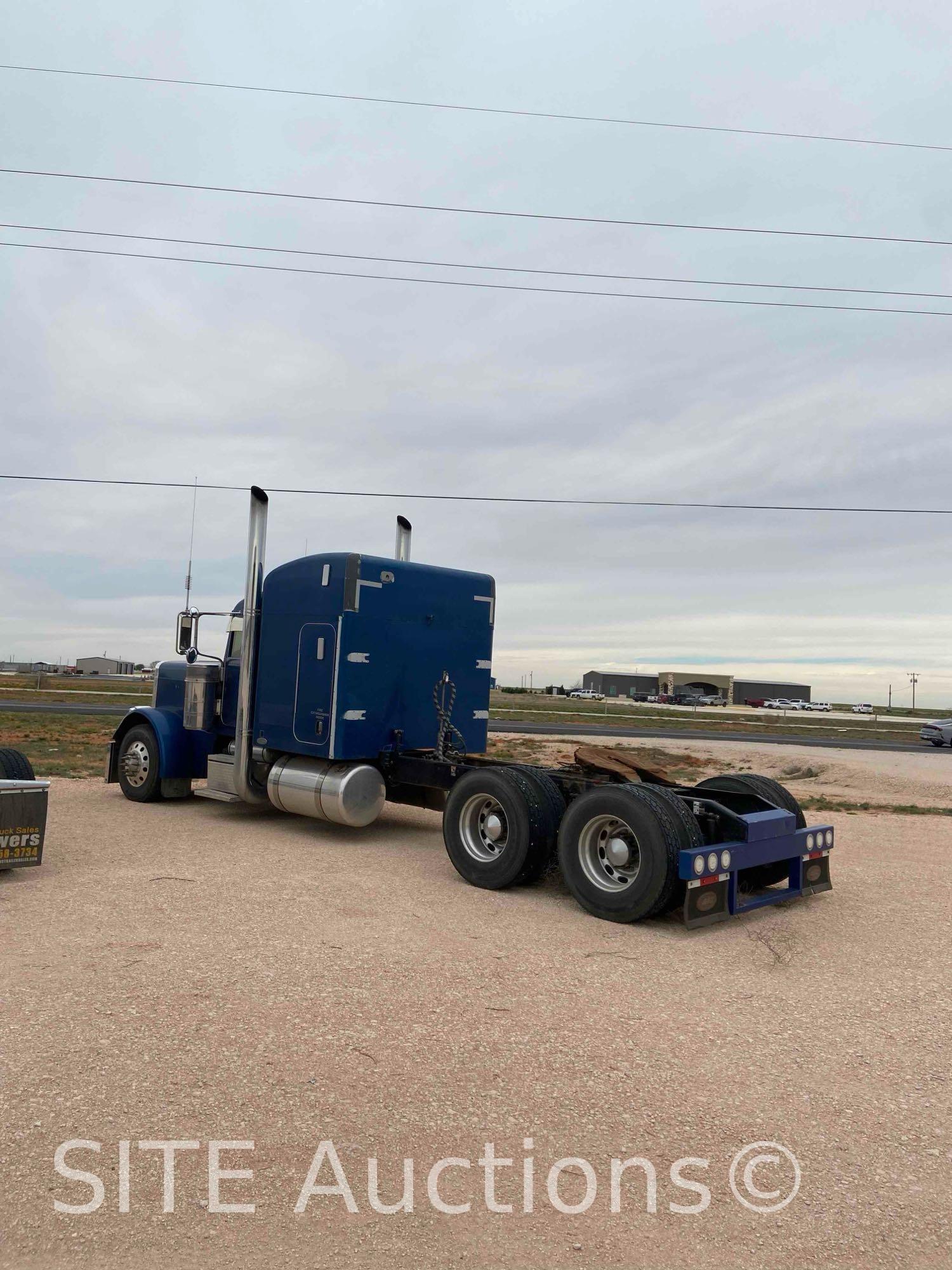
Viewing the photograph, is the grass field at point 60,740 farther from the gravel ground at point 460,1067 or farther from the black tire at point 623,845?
the black tire at point 623,845

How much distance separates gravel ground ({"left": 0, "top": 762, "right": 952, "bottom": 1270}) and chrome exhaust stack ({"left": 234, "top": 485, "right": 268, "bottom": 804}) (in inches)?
116

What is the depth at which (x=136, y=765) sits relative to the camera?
12.2 metres

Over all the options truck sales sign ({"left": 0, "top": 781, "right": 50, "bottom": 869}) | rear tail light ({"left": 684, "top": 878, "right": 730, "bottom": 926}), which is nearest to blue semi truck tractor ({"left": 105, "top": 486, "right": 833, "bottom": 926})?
rear tail light ({"left": 684, "top": 878, "right": 730, "bottom": 926})

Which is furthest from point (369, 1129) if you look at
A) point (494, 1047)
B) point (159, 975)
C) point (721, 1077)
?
point (159, 975)

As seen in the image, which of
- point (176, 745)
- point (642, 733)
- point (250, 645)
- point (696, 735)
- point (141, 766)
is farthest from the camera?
point (642, 733)

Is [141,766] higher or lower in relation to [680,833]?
lower

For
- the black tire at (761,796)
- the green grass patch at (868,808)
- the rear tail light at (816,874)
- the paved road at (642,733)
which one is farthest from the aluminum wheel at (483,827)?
→ the paved road at (642,733)

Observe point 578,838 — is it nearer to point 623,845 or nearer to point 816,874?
point 623,845

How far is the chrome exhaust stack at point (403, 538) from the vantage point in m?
11.5

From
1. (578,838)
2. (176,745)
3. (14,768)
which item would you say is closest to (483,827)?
(578,838)

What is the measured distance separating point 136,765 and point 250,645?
9.31ft

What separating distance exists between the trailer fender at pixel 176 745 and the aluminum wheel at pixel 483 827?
4.66 m

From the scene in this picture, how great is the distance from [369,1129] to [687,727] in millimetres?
41940

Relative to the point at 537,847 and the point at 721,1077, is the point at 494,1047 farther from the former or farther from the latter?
the point at 537,847
